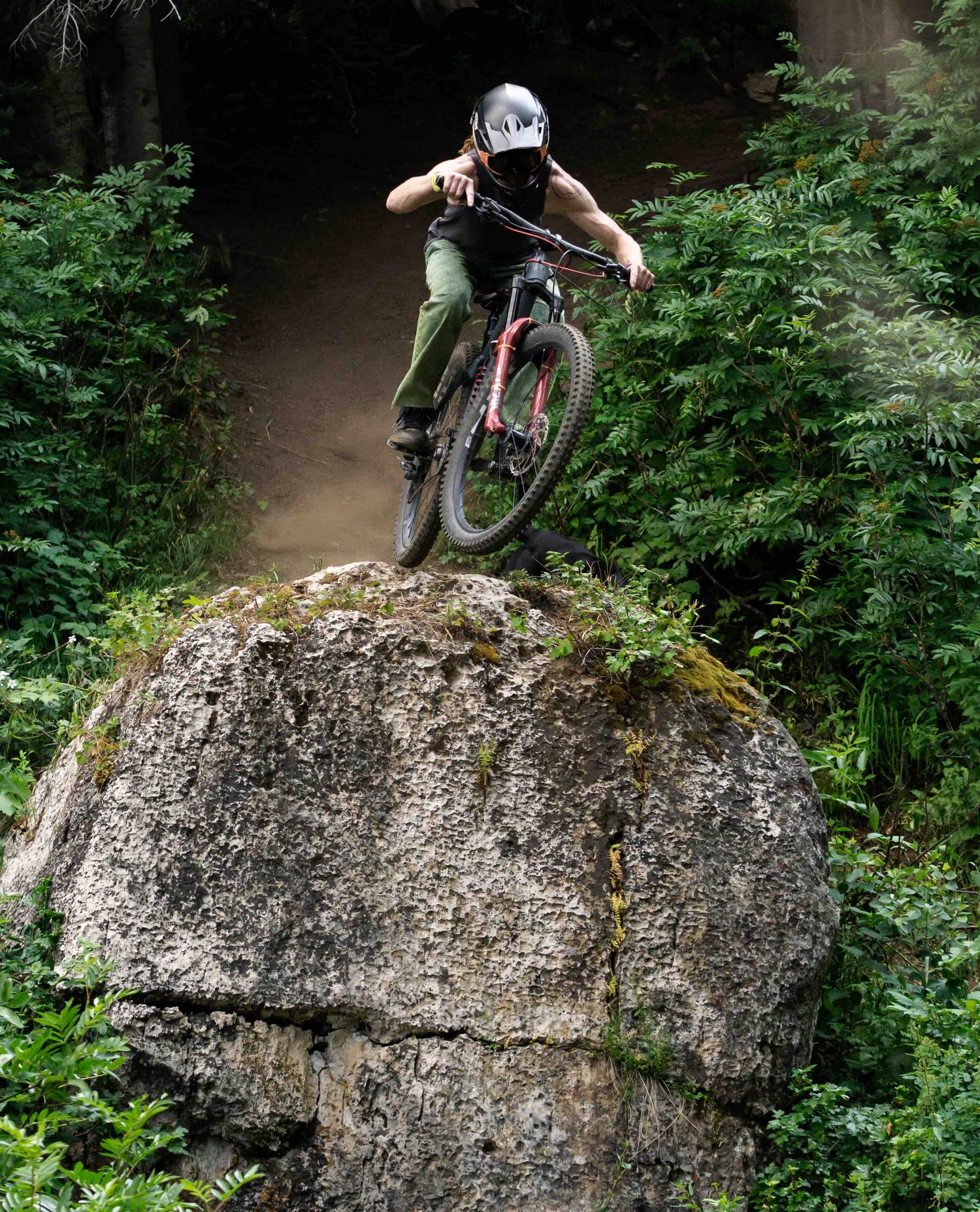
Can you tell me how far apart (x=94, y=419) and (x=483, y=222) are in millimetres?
3668

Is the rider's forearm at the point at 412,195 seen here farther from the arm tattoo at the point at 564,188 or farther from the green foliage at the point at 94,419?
the green foliage at the point at 94,419

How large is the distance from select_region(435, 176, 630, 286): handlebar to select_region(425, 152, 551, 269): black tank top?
11 cm

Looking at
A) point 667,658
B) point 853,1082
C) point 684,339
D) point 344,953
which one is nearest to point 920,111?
point 684,339

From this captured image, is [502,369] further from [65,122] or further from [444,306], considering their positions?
[65,122]

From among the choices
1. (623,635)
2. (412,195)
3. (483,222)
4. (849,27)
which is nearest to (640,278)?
(483,222)

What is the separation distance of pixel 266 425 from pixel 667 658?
18.9 ft

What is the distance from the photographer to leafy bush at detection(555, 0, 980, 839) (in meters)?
5.50

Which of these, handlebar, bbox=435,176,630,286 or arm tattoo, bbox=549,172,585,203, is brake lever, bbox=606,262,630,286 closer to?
handlebar, bbox=435,176,630,286

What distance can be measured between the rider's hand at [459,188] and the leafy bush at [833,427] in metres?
1.83

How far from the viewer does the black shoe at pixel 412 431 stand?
17.9 ft

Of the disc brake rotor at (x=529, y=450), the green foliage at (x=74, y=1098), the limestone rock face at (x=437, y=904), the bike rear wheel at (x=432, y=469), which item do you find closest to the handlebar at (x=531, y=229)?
the bike rear wheel at (x=432, y=469)

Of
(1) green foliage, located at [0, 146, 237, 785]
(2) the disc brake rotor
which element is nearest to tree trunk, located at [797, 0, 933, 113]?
(1) green foliage, located at [0, 146, 237, 785]

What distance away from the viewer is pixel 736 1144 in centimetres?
346

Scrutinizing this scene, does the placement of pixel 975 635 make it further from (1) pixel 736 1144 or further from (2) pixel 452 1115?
(2) pixel 452 1115
